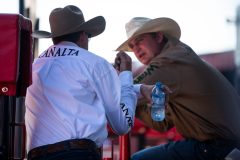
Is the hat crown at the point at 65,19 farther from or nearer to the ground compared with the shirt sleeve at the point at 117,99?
farther from the ground

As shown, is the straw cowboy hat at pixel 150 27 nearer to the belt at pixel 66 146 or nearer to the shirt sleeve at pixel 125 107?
→ the shirt sleeve at pixel 125 107

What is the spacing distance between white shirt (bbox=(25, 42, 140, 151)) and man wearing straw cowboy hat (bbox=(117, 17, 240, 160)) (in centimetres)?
96

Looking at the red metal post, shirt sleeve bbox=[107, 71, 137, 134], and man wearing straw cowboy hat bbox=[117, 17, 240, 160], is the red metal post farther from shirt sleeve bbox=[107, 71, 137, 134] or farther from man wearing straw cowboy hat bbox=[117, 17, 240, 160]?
shirt sleeve bbox=[107, 71, 137, 134]

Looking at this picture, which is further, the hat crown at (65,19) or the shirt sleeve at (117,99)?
the hat crown at (65,19)

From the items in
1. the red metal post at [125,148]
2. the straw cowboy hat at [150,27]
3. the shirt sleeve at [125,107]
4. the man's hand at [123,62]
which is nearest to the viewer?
the shirt sleeve at [125,107]

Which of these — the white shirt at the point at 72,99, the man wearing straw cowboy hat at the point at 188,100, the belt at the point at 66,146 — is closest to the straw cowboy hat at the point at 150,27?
the man wearing straw cowboy hat at the point at 188,100

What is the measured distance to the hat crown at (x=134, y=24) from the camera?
17.8 feet

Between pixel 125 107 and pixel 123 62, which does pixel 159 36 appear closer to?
pixel 123 62

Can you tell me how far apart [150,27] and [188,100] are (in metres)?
0.67

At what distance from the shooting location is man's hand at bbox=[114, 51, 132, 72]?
462 centimetres

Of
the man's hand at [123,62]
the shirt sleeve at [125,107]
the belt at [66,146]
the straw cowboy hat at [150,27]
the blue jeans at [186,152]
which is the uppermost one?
the straw cowboy hat at [150,27]

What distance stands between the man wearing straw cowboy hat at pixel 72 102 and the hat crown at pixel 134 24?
1.08m

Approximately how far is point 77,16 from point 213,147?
1.45m

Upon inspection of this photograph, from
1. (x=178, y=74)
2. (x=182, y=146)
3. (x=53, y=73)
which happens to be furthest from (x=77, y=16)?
(x=182, y=146)
